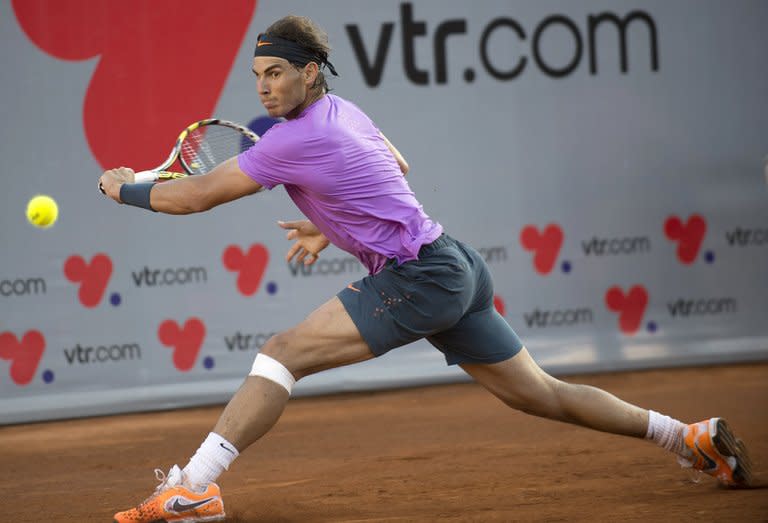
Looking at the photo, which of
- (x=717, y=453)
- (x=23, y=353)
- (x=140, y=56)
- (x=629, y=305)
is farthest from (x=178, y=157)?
(x=629, y=305)

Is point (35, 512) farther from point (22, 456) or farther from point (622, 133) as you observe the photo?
point (622, 133)

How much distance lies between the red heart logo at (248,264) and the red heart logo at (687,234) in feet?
8.73

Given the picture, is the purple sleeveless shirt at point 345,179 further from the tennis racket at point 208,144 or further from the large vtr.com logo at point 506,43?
the large vtr.com logo at point 506,43

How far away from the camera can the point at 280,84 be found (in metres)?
3.60

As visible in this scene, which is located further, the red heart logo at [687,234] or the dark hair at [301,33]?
the red heart logo at [687,234]

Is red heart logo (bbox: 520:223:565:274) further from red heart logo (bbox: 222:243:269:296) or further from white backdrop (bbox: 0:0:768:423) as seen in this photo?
red heart logo (bbox: 222:243:269:296)

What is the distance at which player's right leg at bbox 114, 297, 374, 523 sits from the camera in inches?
139

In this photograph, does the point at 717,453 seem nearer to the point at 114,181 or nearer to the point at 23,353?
the point at 114,181

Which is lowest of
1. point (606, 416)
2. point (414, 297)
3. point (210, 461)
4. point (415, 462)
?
point (415, 462)

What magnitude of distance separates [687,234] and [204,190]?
4.85m

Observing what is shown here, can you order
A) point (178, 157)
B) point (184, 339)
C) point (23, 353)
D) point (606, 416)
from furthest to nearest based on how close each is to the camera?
point (184, 339), point (23, 353), point (178, 157), point (606, 416)

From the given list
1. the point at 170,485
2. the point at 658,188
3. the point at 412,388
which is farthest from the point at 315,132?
the point at 658,188

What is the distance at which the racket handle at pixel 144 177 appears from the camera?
151 inches

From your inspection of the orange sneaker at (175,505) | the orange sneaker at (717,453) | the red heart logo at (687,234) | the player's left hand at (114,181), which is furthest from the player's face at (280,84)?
the red heart logo at (687,234)
